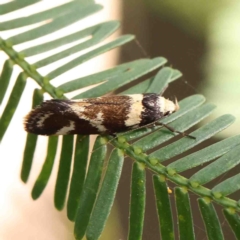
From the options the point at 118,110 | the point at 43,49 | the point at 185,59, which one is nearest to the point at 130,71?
the point at 118,110

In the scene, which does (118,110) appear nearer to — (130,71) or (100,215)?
(130,71)

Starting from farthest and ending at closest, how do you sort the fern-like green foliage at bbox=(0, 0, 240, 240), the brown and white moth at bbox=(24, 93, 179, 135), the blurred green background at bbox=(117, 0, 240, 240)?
the blurred green background at bbox=(117, 0, 240, 240) < the brown and white moth at bbox=(24, 93, 179, 135) < the fern-like green foliage at bbox=(0, 0, 240, 240)

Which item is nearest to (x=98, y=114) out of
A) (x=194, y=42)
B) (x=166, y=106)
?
(x=166, y=106)

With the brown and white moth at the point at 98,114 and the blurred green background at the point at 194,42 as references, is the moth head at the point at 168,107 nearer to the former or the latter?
the brown and white moth at the point at 98,114

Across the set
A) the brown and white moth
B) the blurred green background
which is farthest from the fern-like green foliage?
the blurred green background

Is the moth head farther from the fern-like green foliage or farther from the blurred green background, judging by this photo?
the blurred green background

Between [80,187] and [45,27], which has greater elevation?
[45,27]
